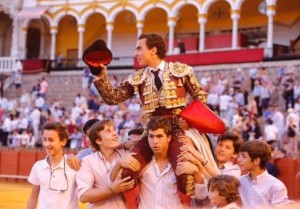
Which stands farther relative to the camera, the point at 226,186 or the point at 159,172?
the point at 159,172

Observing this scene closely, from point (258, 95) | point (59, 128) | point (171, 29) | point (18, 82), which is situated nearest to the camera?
point (59, 128)

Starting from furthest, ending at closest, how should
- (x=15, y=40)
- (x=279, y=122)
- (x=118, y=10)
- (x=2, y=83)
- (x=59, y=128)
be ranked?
(x=15, y=40) → (x=118, y=10) → (x=2, y=83) → (x=279, y=122) → (x=59, y=128)

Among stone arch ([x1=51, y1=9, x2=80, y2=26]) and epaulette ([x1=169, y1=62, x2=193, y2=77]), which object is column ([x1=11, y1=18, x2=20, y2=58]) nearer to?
stone arch ([x1=51, y1=9, x2=80, y2=26])

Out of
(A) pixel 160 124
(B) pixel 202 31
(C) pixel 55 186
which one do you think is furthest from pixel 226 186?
(B) pixel 202 31

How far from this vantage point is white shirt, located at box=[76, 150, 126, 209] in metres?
4.11

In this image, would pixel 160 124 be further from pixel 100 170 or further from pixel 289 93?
pixel 289 93

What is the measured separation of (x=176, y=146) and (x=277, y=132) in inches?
374

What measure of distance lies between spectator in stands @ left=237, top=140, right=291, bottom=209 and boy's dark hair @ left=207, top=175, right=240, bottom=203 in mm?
520

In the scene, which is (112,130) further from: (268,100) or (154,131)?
(268,100)

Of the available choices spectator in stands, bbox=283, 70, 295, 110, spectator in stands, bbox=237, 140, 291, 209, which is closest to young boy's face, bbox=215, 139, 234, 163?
spectator in stands, bbox=237, 140, 291, 209

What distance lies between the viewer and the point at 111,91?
432cm

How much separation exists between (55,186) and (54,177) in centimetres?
5

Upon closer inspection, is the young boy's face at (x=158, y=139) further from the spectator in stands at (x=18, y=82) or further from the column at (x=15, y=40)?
the column at (x=15, y=40)

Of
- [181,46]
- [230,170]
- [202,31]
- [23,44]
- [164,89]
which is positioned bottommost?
[230,170]
